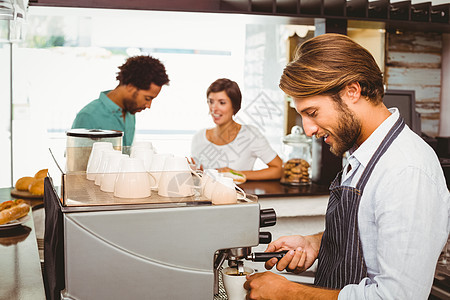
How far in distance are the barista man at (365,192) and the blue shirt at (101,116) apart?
1.77 meters

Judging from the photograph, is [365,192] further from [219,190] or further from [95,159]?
[95,159]

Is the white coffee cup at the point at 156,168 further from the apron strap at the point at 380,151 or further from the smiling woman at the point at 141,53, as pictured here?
the smiling woman at the point at 141,53

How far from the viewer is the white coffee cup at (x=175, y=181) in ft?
3.58

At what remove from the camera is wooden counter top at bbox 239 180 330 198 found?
2839 millimetres

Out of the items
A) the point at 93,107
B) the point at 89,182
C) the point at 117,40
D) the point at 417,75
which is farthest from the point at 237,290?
the point at 117,40

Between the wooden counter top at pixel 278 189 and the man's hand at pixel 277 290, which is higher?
the man's hand at pixel 277 290

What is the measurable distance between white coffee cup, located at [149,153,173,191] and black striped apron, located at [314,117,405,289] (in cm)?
49

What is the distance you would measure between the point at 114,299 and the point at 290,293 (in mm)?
431

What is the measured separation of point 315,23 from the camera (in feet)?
10.4


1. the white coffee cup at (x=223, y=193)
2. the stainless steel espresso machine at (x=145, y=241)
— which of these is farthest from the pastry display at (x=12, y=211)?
the white coffee cup at (x=223, y=193)

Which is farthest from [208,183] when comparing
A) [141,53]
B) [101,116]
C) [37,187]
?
[141,53]

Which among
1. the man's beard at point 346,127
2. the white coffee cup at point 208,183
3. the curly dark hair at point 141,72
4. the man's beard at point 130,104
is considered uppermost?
the curly dark hair at point 141,72

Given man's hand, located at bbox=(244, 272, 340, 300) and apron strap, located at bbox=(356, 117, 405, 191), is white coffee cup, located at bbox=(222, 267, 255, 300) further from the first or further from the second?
apron strap, located at bbox=(356, 117, 405, 191)

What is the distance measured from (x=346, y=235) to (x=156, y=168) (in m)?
0.53
